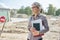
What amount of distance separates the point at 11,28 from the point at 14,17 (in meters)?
0.72

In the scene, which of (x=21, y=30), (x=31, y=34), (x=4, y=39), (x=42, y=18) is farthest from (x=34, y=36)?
(x=21, y=30)

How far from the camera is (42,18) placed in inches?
64.7

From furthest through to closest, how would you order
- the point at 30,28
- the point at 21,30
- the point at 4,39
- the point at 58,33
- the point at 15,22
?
the point at 15,22 → the point at 21,30 → the point at 58,33 → the point at 4,39 → the point at 30,28

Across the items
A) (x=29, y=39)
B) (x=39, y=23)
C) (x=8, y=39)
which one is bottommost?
(x=8, y=39)

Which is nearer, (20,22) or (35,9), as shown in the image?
(35,9)

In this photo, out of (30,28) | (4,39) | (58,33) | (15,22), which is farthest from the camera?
Result: (15,22)

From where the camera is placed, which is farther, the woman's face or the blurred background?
the blurred background

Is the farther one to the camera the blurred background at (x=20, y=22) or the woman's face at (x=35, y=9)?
the blurred background at (x=20, y=22)

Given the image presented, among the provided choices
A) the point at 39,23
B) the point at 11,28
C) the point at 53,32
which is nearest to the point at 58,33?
the point at 53,32

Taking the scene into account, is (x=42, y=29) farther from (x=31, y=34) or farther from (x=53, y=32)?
(x=53, y=32)

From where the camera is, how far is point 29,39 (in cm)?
166

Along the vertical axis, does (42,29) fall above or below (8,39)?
above

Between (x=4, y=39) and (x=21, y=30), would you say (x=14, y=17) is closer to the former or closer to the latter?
(x=21, y=30)

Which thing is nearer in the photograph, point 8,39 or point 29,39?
point 29,39
